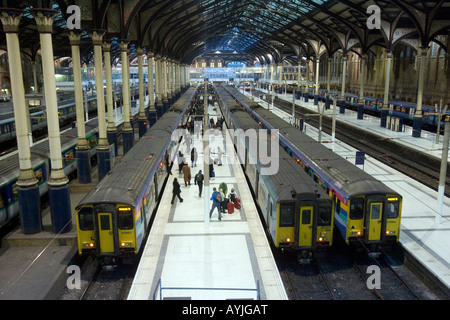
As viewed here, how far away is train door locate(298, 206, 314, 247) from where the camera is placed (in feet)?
45.5

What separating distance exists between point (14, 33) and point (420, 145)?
31753 mm

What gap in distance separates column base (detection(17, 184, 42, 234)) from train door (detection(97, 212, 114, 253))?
4.00 metres

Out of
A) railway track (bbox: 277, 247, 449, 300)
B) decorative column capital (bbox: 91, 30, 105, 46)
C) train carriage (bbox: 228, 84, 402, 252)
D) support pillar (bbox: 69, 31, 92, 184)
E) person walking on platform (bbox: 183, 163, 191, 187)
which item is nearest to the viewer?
railway track (bbox: 277, 247, 449, 300)

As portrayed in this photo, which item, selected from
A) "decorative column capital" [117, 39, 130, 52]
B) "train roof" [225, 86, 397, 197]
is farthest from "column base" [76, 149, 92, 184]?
"train roof" [225, 86, 397, 197]

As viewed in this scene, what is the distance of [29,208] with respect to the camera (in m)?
15.6

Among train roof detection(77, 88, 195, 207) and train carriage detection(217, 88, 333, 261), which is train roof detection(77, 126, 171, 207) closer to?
train roof detection(77, 88, 195, 207)

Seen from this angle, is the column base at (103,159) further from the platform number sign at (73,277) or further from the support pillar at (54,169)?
the platform number sign at (73,277)

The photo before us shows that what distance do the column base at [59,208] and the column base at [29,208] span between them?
53cm

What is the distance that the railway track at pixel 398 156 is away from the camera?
26.6 meters

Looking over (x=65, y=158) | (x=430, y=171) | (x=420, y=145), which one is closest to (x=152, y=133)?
(x=65, y=158)

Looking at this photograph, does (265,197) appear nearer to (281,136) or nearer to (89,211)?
(89,211)

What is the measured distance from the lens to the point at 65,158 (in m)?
23.0

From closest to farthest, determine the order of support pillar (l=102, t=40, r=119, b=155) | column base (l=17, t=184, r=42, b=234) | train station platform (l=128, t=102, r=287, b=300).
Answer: train station platform (l=128, t=102, r=287, b=300), column base (l=17, t=184, r=42, b=234), support pillar (l=102, t=40, r=119, b=155)

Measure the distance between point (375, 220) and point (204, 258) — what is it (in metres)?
6.16
